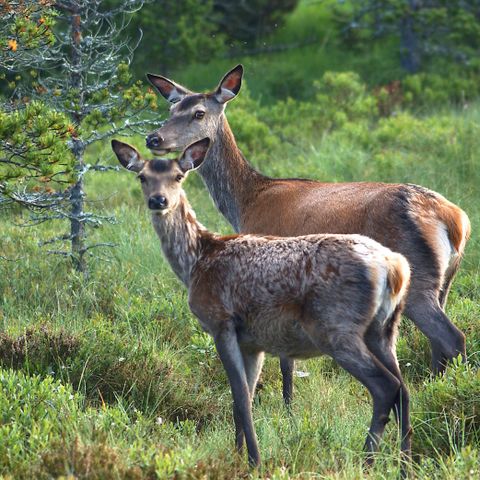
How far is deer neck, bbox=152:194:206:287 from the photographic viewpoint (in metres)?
6.62

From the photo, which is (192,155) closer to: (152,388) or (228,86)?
(152,388)

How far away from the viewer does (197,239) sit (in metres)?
6.66

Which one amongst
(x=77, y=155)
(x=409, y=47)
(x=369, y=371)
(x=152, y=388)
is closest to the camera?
(x=369, y=371)

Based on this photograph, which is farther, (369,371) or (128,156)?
(128,156)

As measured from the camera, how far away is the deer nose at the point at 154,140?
8320 millimetres

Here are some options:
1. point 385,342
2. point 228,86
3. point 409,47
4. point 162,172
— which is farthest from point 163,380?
point 409,47

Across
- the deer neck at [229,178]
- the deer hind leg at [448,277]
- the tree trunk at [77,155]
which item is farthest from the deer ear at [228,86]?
the deer hind leg at [448,277]

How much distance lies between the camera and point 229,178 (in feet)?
28.6

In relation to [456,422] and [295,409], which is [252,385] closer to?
[295,409]

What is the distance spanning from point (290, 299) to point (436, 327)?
1.50 meters

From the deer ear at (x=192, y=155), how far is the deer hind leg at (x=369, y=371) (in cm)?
172

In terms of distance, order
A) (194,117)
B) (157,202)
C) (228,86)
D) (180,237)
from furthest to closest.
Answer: (228,86) → (194,117) → (180,237) → (157,202)

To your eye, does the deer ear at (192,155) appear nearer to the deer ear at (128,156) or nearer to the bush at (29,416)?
the deer ear at (128,156)

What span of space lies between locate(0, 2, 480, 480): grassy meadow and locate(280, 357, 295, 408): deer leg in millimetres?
77
